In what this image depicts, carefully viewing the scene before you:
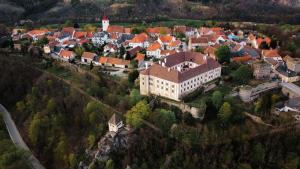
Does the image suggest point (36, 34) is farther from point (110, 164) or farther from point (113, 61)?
point (110, 164)

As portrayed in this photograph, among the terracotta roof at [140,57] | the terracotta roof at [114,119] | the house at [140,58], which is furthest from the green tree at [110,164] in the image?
the terracotta roof at [140,57]

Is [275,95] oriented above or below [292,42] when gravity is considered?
below

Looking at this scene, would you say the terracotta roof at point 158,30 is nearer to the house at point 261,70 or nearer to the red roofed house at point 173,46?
the red roofed house at point 173,46

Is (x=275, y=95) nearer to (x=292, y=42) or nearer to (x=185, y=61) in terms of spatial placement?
(x=185, y=61)

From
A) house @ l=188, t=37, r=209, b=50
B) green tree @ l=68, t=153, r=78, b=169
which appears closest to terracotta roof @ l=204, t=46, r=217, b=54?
house @ l=188, t=37, r=209, b=50

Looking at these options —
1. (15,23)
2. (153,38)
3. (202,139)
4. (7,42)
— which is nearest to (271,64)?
(202,139)
